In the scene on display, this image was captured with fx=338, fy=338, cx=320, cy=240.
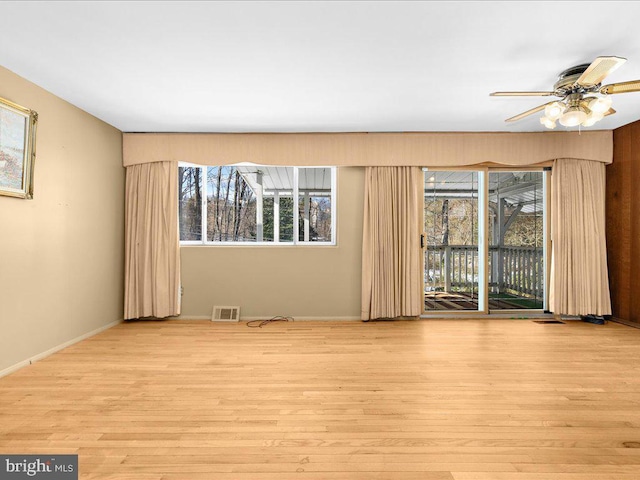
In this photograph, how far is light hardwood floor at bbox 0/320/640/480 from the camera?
1.56 m

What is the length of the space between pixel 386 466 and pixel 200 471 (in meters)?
0.83

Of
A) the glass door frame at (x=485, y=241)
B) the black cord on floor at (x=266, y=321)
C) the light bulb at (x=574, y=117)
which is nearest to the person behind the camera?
the light bulb at (x=574, y=117)

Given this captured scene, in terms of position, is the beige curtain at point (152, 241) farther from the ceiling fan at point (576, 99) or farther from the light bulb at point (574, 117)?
the light bulb at point (574, 117)

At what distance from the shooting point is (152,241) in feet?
13.9

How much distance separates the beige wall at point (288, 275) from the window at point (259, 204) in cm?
21

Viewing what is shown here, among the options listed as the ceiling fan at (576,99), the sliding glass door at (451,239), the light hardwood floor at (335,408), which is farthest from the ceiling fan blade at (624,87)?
the sliding glass door at (451,239)

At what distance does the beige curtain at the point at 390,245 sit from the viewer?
14.0 feet

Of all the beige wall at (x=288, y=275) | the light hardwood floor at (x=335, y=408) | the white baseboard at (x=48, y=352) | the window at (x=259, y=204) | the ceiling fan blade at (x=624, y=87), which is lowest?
the light hardwood floor at (x=335, y=408)

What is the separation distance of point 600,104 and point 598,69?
1.32 ft

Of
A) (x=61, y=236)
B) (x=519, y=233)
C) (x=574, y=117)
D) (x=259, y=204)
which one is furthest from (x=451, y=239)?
(x=61, y=236)

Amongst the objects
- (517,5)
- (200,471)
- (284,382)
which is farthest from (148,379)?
(517,5)

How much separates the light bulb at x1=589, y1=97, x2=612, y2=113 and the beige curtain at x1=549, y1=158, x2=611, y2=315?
1953mm

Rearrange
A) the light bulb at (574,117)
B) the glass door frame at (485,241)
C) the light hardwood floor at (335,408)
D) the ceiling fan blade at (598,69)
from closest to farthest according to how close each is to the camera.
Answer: the light hardwood floor at (335,408) < the ceiling fan blade at (598,69) < the light bulb at (574,117) < the glass door frame at (485,241)

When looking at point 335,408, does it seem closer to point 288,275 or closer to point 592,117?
point 288,275
